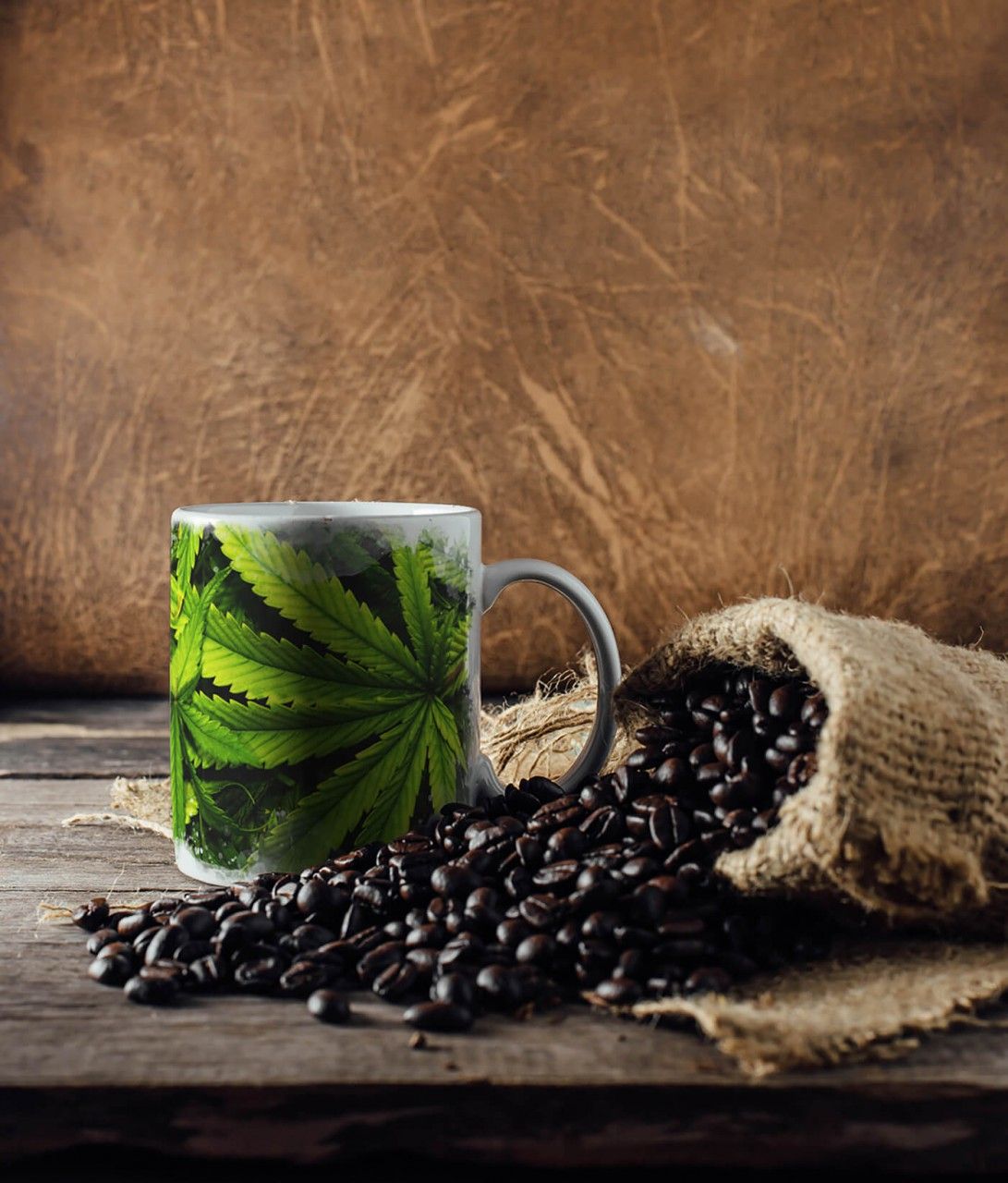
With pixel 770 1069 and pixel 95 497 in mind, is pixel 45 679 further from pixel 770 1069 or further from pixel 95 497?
pixel 770 1069

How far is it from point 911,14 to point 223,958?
1.22 metres

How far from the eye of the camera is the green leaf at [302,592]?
671mm

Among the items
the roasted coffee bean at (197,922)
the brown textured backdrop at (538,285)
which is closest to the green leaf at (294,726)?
the roasted coffee bean at (197,922)

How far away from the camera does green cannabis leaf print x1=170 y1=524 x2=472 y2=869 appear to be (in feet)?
2.22

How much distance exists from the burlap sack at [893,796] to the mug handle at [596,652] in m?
0.15

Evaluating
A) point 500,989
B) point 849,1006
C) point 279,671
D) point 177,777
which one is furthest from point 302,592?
point 849,1006

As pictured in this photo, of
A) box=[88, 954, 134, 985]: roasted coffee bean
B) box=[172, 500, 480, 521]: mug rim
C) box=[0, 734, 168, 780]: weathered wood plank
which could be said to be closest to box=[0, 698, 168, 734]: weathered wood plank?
box=[0, 734, 168, 780]: weathered wood plank

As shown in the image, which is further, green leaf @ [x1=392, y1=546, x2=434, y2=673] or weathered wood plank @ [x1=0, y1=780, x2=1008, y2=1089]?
green leaf @ [x1=392, y1=546, x2=434, y2=673]

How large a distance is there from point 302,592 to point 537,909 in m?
0.22

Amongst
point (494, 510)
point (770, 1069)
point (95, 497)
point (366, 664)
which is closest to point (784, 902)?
point (770, 1069)

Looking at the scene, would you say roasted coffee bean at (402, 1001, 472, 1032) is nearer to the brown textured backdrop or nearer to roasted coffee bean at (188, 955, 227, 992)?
roasted coffee bean at (188, 955, 227, 992)

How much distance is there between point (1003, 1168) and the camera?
47 cm

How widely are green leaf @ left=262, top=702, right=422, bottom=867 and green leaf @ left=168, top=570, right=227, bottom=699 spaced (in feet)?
0.34

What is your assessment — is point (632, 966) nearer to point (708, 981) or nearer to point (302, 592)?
point (708, 981)
